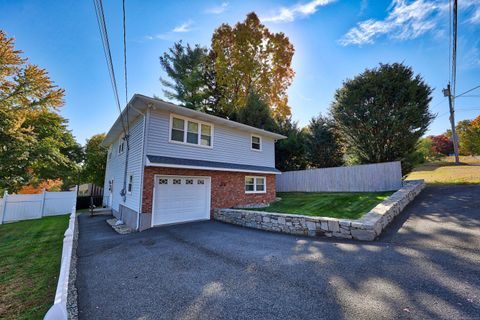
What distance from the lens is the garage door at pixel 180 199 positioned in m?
8.57

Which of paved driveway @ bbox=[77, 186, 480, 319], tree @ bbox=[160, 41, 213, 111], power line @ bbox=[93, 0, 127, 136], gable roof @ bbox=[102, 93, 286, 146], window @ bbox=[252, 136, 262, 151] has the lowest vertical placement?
paved driveway @ bbox=[77, 186, 480, 319]

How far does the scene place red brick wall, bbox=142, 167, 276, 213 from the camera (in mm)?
8164

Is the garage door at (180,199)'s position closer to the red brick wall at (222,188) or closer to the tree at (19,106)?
the red brick wall at (222,188)

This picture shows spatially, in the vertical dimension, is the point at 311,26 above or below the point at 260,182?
above

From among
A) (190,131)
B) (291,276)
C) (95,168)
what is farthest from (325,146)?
(95,168)

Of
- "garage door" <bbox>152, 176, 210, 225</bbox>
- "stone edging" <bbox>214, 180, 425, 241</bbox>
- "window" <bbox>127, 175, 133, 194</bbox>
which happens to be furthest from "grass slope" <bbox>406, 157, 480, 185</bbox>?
"window" <bbox>127, 175, 133, 194</bbox>

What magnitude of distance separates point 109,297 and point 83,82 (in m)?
10.6

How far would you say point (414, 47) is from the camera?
10625mm

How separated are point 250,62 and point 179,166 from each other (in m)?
14.7

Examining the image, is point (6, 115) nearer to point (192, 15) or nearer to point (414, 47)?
point (192, 15)

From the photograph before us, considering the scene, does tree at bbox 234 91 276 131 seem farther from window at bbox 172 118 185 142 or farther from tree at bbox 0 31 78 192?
tree at bbox 0 31 78 192

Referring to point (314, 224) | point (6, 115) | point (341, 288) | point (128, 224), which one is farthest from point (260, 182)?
point (6, 115)

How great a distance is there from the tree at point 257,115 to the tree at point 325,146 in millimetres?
3845

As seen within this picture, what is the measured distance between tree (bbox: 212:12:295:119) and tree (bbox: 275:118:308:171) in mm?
2018
